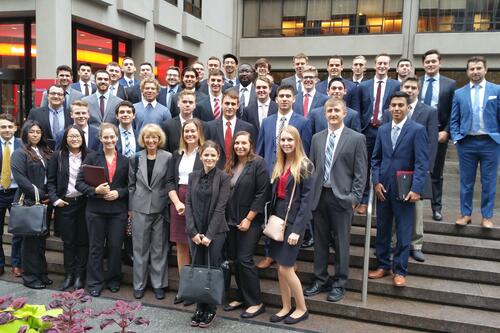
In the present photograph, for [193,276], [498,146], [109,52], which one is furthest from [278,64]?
[193,276]

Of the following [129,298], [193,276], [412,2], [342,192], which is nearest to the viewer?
[193,276]

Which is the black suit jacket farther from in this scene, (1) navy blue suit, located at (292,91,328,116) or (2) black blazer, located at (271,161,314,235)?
(2) black blazer, located at (271,161,314,235)

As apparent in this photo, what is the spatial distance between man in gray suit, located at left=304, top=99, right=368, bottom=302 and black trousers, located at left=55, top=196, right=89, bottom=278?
279cm

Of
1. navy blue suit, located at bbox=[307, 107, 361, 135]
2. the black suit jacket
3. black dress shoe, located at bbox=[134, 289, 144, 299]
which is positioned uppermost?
navy blue suit, located at bbox=[307, 107, 361, 135]

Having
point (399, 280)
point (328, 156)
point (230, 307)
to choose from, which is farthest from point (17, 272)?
point (399, 280)

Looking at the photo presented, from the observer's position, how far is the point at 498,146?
5.28m

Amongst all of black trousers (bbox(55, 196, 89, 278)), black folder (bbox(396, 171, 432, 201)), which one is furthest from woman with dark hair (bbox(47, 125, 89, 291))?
black folder (bbox(396, 171, 432, 201))

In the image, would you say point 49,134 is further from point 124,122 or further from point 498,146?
point 498,146

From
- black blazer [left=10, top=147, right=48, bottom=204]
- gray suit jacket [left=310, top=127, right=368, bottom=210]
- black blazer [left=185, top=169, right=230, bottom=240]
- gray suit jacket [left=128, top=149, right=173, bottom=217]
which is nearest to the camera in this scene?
black blazer [left=185, top=169, right=230, bottom=240]

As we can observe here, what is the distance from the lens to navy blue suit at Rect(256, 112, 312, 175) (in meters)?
5.06

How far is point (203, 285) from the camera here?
4121mm

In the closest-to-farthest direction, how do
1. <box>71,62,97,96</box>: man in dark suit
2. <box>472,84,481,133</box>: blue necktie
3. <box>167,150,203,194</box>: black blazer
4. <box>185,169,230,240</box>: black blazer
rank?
1. <box>185,169,230,240</box>: black blazer
2. <box>167,150,203,194</box>: black blazer
3. <box>472,84,481,133</box>: blue necktie
4. <box>71,62,97,96</box>: man in dark suit

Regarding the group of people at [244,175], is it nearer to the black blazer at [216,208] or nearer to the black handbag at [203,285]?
the black blazer at [216,208]

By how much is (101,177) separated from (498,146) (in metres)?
4.85
